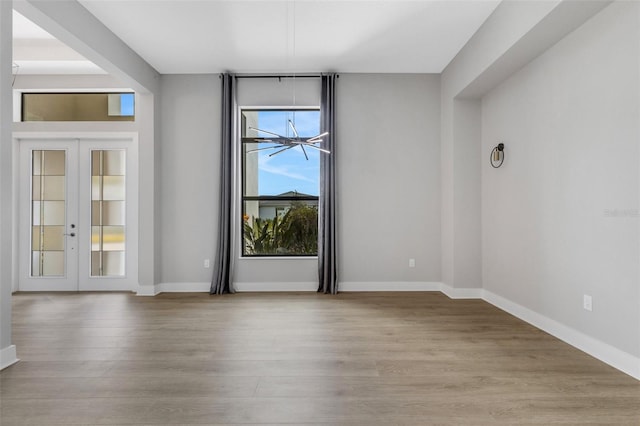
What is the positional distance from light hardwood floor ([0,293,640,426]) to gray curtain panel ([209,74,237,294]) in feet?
3.32

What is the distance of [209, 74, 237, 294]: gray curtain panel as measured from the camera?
16.9 feet

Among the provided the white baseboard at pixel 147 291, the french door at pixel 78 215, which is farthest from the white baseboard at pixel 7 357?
the french door at pixel 78 215

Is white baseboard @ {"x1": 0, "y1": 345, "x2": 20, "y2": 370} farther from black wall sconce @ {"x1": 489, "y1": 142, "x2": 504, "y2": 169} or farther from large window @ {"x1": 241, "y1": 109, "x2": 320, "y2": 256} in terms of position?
black wall sconce @ {"x1": 489, "y1": 142, "x2": 504, "y2": 169}

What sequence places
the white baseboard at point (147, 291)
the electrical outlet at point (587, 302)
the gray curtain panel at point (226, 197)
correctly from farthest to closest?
1. the gray curtain panel at point (226, 197)
2. the white baseboard at point (147, 291)
3. the electrical outlet at point (587, 302)

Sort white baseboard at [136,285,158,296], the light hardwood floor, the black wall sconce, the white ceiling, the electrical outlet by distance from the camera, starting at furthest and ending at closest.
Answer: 1. white baseboard at [136,285,158,296]
2. the black wall sconce
3. the white ceiling
4. the electrical outlet
5. the light hardwood floor

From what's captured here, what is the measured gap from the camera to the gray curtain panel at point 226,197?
16.9ft

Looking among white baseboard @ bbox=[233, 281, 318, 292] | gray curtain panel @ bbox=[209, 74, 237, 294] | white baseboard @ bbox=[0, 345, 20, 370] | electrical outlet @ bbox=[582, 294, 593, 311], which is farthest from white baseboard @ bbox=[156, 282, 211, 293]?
electrical outlet @ bbox=[582, 294, 593, 311]

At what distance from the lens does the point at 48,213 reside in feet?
17.4

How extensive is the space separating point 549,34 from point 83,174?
595cm

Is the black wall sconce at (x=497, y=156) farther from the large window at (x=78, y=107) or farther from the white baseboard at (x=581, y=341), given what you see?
the large window at (x=78, y=107)

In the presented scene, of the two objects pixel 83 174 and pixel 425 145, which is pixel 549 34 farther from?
pixel 83 174

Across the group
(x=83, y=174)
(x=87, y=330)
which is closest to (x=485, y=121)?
(x=87, y=330)

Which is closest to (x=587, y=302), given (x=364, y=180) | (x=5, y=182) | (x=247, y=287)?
(x=364, y=180)

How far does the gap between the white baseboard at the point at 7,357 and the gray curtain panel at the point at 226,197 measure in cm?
251
